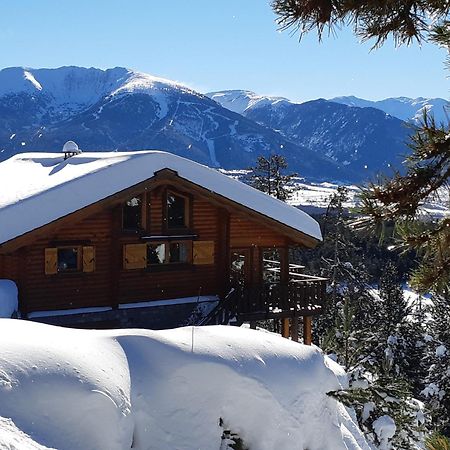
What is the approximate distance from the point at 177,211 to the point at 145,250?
1501mm

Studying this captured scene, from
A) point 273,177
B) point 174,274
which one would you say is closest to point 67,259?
point 174,274

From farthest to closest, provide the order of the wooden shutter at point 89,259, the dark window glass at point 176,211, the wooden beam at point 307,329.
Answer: the wooden beam at point 307,329
the dark window glass at point 176,211
the wooden shutter at point 89,259

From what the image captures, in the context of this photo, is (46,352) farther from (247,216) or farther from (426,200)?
(247,216)

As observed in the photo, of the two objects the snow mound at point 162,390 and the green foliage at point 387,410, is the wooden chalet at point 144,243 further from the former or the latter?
the snow mound at point 162,390

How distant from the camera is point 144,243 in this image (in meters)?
17.0

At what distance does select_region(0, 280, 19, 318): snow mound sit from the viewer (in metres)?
14.1

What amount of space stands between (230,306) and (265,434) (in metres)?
10.1

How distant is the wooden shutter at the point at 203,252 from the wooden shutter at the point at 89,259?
2.98m

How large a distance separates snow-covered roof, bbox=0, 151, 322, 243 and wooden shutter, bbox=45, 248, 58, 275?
1.29m

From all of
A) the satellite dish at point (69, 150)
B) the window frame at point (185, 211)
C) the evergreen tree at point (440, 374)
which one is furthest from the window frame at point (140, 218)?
the evergreen tree at point (440, 374)

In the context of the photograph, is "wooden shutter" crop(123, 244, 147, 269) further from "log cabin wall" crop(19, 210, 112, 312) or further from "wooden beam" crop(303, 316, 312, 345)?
"wooden beam" crop(303, 316, 312, 345)

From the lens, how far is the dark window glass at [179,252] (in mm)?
17770

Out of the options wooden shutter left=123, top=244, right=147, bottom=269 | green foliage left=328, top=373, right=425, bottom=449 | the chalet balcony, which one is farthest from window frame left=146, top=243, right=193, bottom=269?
green foliage left=328, top=373, right=425, bottom=449

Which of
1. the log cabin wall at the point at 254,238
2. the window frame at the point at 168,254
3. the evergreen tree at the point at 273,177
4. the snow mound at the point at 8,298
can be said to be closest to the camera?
the snow mound at the point at 8,298
